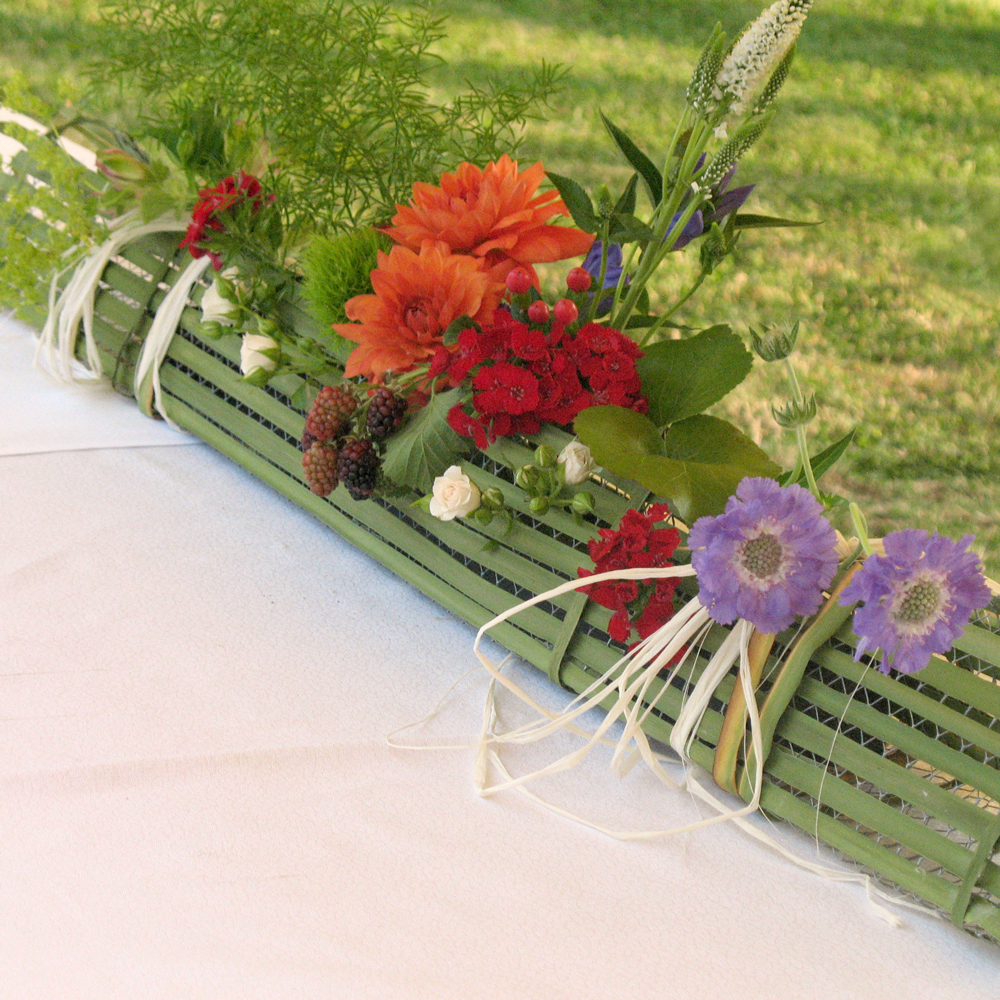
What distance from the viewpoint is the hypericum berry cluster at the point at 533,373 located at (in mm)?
620

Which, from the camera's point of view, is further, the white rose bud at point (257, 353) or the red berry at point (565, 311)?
the white rose bud at point (257, 353)

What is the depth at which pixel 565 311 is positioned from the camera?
631 mm

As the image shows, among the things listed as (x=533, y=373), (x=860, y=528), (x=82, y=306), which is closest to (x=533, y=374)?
(x=533, y=373)

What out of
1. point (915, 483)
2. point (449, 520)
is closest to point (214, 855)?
point (449, 520)

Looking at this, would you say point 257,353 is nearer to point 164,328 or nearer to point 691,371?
point 164,328

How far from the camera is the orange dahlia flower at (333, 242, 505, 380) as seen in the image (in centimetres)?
65

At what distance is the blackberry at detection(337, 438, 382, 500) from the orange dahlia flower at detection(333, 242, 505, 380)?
0.05m

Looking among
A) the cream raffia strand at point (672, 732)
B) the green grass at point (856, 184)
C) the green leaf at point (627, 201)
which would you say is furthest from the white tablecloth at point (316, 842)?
the green grass at point (856, 184)

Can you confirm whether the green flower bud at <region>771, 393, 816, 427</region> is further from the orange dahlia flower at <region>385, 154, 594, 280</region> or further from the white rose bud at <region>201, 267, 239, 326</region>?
the white rose bud at <region>201, 267, 239, 326</region>

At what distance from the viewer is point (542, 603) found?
0.68m

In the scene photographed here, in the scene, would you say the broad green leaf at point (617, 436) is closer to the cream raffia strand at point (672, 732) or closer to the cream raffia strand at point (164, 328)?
the cream raffia strand at point (672, 732)

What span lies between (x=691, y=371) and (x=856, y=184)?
188 cm

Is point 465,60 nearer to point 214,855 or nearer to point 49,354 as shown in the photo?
point 49,354

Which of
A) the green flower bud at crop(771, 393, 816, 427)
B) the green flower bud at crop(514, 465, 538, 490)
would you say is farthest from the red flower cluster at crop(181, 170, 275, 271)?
the green flower bud at crop(771, 393, 816, 427)
